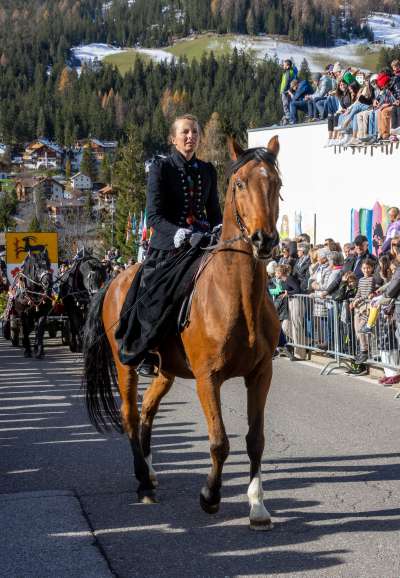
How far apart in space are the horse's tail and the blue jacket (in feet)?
66.1

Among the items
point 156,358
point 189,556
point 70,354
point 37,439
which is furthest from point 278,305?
point 189,556

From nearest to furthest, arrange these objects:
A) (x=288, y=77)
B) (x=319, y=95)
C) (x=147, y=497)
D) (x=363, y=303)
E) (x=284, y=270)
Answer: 1. (x=147, y=497)
2. (x=363, y=303)
3. (x=284, y=270)
4. (x=319, y=95)
5. (x=288, y=77)

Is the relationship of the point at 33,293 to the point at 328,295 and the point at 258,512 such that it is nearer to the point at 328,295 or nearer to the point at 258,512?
the point at 328,295

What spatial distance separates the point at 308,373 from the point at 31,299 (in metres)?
7.39

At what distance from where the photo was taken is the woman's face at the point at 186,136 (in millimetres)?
6969

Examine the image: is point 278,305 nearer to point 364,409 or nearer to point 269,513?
point 364,409

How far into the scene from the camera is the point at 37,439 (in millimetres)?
9367

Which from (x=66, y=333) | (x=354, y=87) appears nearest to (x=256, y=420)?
(x=66, y=333)

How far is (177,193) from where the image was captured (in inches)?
276

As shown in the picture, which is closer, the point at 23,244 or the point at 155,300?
the point at 155,300

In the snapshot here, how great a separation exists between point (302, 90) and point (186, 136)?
20.9 meters

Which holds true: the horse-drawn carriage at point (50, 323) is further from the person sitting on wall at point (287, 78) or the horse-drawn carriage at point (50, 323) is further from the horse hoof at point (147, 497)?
the horse hoof at point (147, 497)

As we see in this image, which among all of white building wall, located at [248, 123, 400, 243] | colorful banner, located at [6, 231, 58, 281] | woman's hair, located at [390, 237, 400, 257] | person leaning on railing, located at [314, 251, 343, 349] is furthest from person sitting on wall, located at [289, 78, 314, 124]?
woman's hair, located at [390, 237, 400, 257]

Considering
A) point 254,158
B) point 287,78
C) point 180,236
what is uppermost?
point 287,78
